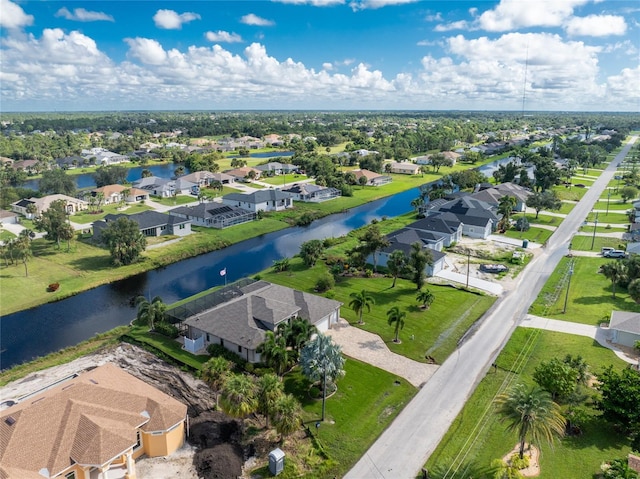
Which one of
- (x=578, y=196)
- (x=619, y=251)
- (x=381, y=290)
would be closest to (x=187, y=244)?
(x=381, y=290)

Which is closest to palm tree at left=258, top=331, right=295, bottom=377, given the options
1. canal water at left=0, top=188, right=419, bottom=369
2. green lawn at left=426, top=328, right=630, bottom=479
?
green lawn at left=426, top=328, right=630, bottom=479

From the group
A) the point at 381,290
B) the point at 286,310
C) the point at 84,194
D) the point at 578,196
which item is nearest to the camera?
the point at 286,310

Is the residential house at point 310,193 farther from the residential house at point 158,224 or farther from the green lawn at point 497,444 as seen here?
the green lawn at point 497,444

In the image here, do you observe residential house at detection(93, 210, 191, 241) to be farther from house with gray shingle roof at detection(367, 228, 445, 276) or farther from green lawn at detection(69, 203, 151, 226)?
house with gray shingle roof at detection(367, 228, 445, 276)

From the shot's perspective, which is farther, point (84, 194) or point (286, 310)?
point (84, 194)

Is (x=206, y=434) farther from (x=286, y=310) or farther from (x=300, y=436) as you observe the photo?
(x=286, y=310)

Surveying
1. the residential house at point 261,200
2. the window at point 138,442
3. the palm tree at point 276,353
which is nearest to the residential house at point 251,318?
the palm tree at point 276,353
